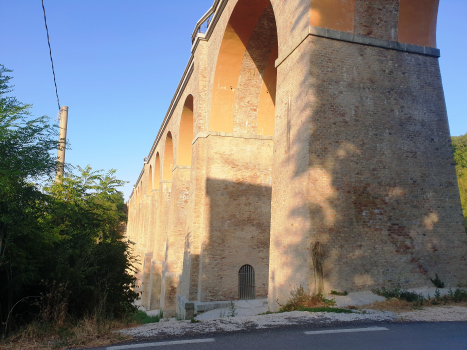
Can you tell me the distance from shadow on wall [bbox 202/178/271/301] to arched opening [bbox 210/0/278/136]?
2187 mm

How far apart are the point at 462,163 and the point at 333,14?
77.2 ft

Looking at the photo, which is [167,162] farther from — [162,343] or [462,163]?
[162,343]

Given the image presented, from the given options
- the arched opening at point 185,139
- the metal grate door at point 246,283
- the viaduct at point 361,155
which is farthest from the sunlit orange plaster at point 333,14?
the arched opening at point 185,139

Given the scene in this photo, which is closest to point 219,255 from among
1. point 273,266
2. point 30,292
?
point 273,266

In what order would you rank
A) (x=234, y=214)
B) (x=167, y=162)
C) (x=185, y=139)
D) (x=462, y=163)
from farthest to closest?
(x=462, y=163) < (x=167, y=162) < (x=185, y=139) < (x=234, y=214)

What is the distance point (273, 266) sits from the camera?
7566 mm

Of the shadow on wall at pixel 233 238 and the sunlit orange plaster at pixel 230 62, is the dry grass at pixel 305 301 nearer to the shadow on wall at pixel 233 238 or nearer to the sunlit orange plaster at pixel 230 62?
the shadow on wall at pixel 233 238

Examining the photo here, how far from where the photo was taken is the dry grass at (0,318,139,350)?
4.05 m

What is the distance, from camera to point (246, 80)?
493 inches

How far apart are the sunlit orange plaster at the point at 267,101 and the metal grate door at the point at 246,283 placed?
15.3 ft

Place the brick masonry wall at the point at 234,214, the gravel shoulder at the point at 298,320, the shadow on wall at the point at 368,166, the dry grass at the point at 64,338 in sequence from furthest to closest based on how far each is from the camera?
1. the brick masonry wall at the point at 234,214
2. the shadow on wall at the point at 368,166
3. the gravel shoulder at the point at 298,320
4. the dry grass at the point at 64,338

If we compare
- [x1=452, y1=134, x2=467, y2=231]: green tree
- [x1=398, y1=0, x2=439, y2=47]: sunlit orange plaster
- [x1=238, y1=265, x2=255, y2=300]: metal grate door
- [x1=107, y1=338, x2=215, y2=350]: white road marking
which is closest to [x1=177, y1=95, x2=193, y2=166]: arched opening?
[x1=238, y1=265, x2=255, y2=300]: metal grate door

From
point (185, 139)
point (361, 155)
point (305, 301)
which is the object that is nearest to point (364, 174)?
point (361, 155)

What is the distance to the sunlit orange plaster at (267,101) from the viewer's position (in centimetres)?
1226
